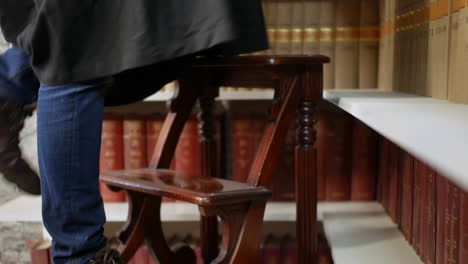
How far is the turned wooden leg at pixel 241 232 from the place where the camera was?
972 mm

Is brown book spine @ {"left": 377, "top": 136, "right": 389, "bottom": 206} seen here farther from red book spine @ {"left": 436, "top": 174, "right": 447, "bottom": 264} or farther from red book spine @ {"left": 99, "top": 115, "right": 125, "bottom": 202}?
red book spine @ {"left": 99, "top": 115, "right": 125, "bottom": 202}

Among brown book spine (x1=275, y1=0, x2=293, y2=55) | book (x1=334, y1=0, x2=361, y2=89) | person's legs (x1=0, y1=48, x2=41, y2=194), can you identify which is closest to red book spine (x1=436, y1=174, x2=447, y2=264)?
book (x1=334, y1=0, x2=361, y2=89)

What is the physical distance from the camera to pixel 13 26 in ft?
2.85

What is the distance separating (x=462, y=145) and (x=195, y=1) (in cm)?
60

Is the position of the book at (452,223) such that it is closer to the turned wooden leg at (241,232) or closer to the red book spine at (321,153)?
the turned wooden leg at (241,232)

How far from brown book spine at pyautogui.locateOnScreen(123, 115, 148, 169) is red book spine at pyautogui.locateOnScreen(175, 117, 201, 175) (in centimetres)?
11

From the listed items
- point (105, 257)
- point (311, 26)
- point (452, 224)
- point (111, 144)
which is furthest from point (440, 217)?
point (111, 144)

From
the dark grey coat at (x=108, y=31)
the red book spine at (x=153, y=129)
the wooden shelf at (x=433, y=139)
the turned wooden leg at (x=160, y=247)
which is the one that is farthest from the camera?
the red book spine at (x=153, y=129)

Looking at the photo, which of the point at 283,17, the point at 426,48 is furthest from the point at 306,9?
the point at 426,48

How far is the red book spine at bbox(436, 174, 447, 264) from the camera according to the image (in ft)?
3.15

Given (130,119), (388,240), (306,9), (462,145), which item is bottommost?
(388,240)

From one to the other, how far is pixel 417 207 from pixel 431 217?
4.4 inches

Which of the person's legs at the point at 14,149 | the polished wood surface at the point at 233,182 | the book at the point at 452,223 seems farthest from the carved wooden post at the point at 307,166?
the person's legs at the point at 14,149

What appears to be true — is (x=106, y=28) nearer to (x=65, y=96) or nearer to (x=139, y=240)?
(x=65, y=96)
